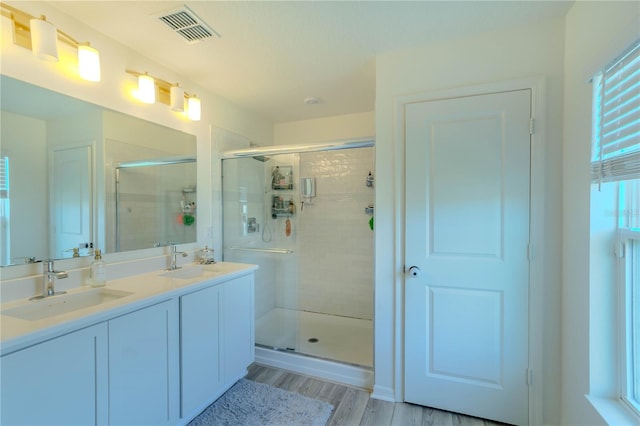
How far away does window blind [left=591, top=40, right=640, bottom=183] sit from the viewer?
3.57ft

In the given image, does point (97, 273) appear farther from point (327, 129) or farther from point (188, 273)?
point (327, 129)

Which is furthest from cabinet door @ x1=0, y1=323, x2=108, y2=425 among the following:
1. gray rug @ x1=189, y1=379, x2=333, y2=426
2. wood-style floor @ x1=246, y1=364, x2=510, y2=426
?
wood-style floor @ x1=246, y1=364, x2=510, y2=426

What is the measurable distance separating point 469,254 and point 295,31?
1809 millimetres

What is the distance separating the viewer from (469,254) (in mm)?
1825

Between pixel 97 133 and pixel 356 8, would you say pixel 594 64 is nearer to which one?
pixel 356 8

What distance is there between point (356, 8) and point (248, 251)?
223 centimetres

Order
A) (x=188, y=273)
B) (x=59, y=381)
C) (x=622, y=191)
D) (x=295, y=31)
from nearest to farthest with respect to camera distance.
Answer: (x=59, y=381) < (x=622, y=191) < (x=295, y=31) < (x=188, y=273)

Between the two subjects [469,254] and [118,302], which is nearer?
[118,302]

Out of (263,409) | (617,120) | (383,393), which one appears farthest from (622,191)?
(263,409)

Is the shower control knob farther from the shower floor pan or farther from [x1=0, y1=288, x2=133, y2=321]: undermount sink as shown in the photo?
Answer: [x1=0, y1=288, x2=133, y2=321]: undermount sink

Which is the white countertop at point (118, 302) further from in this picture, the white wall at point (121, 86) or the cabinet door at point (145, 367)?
the white wall at point (121, 86)

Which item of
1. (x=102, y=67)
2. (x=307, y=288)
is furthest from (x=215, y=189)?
(x=307, y=288)

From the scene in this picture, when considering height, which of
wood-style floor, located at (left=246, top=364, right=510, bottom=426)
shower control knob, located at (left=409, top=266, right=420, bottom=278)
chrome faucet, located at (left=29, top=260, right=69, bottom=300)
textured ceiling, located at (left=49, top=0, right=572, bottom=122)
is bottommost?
wood-style floor, located at (left=246, top=364, right=510, bottom=426)

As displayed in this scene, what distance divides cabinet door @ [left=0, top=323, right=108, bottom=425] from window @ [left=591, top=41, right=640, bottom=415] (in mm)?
2351
